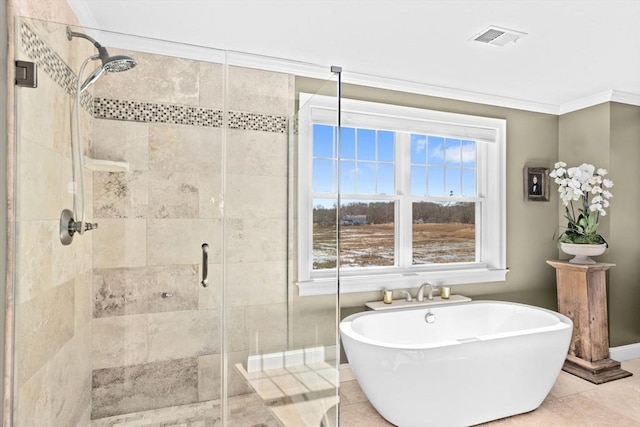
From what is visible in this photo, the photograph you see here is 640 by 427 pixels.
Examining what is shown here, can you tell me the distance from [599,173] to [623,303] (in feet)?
4.40

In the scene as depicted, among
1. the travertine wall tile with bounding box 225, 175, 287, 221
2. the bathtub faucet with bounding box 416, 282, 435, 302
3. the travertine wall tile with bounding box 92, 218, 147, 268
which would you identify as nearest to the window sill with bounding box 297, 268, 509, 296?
the bathtub faucet with bounding box 416, 282, 435, 302

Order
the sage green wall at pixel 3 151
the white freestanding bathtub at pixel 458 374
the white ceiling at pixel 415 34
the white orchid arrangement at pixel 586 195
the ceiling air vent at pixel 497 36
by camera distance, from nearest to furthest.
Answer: the sage green wall at pixel 3 151, the white ceiling at pixel 415 34, the white freestanding bathtub at pixel 458 374, the ceiling air vent at pixel 497 36, the white orchid arrangement at pixel 586 195

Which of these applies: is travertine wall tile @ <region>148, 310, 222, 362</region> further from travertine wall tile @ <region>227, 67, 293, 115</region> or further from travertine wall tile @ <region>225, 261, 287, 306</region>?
travertine wall tile @ <region>227, 67, 293, 115</region>

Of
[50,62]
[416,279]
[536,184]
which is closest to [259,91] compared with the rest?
[50,62]

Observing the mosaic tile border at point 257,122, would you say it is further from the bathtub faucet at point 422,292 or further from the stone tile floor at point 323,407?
the bathtub faucet at point 422,292

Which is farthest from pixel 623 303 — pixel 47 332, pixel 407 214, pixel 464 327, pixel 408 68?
pixel 47 332

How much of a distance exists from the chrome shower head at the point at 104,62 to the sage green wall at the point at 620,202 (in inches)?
158

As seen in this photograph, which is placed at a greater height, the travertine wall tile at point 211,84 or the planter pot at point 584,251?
the travertine wall tile at point 211,84

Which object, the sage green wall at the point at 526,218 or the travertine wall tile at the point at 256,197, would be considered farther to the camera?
the sage green wall at the point at 526,218

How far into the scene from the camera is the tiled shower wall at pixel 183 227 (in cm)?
159

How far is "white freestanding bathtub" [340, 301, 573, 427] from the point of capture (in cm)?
228

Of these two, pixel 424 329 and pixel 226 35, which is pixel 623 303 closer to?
pixel 424 329

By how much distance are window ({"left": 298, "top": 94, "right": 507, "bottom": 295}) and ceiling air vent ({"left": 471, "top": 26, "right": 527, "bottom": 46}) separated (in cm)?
97

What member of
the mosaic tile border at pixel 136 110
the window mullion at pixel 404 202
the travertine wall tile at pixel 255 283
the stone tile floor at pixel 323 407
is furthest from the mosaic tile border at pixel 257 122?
the window mullion at pixel 404 202
